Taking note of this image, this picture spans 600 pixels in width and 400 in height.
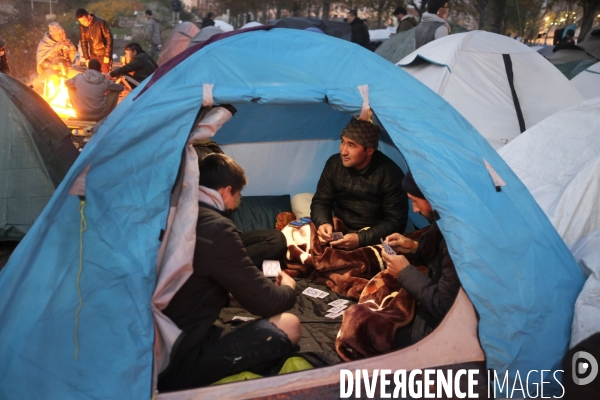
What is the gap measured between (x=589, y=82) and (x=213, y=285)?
7.17m

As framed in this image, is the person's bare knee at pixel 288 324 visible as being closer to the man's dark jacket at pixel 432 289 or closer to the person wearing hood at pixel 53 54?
the man's dark jacket at pixel 432 289

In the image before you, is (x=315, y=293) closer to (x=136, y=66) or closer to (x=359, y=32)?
(x=136, y=66)

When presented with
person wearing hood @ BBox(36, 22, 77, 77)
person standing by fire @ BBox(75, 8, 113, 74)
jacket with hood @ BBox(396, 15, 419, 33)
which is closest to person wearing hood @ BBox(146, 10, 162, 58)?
person standing by fire @ BBox(75, 8, 113, 74)

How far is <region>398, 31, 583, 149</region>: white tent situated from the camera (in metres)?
5.84

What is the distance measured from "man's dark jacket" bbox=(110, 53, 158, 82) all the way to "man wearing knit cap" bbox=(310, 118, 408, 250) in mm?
6275

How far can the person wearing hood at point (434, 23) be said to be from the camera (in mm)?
Result: 7617

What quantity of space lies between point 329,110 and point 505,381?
2.63 metres

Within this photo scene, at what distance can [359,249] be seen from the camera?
11.9ft

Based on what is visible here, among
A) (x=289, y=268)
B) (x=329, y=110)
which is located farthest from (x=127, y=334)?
(x=329, y=110)

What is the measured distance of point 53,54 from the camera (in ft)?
34.1

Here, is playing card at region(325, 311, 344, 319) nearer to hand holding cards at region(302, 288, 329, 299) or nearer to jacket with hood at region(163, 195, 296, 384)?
hand holding cards at region(302, 288, 329, 299)

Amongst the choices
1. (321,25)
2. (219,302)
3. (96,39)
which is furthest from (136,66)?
(321,25)

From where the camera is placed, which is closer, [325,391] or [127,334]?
[127,334]

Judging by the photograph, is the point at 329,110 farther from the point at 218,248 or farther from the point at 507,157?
the point at 218,248
